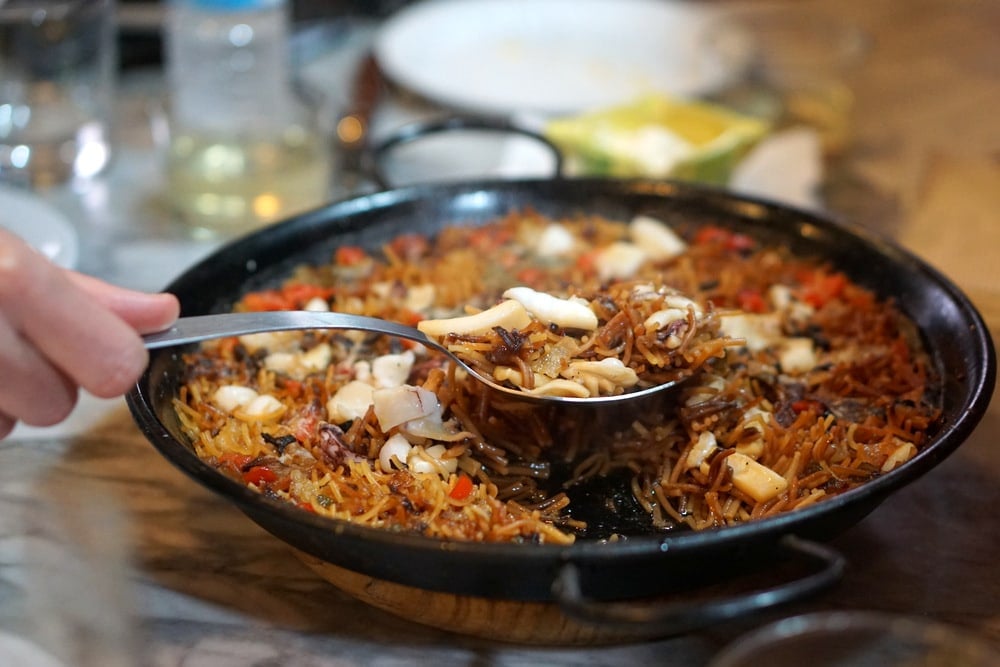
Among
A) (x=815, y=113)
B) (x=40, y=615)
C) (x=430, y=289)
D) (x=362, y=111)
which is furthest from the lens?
(x=815, y=113)

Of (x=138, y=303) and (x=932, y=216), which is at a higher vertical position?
(x=138, y=303)

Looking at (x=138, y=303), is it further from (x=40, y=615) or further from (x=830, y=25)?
(x=830, y=25)

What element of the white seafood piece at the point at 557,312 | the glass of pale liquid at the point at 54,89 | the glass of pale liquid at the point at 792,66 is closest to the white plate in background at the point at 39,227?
the glass of pale liquid at the point at 54,89

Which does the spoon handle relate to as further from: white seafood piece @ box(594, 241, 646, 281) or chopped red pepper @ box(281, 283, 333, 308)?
white seafood piece @ box(594, 241, 646, 281)

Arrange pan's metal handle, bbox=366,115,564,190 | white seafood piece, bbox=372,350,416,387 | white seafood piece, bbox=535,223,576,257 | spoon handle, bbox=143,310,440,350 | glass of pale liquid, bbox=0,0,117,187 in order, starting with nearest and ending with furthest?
spoon handle, bbox=143,310,440,350 < white seafood piece, bbox=372,350,416,387 < white seafood piece, bbox=535,223,576,257 < pan's metal handle, bbox=366,115,564,190 < glass of pale liquid, bbox=0,0,117,187

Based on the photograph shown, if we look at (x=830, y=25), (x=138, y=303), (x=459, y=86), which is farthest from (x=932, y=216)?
(x=138, y=303)

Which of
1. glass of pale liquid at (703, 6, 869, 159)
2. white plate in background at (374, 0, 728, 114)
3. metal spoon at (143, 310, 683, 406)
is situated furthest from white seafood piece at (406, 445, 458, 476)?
glass of pale liquid at (703, 6, 869, 159)

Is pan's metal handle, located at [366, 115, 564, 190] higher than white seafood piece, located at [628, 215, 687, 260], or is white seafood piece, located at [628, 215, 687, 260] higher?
pan's metal handle, located at [366, 115, 564, 190]
